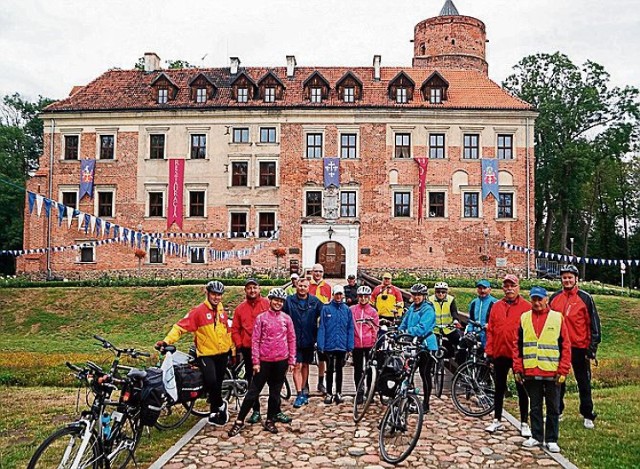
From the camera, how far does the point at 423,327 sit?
8.54 meters

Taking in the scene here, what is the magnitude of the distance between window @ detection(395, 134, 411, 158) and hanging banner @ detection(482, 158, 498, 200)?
14.1ft

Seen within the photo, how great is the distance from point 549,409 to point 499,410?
39.1 inches

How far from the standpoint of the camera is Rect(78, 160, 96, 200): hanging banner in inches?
1340

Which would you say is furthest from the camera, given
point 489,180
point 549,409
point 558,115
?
point 558,115

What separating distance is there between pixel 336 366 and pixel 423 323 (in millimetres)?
1576

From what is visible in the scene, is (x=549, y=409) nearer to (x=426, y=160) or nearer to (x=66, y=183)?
(x=426, y=160)

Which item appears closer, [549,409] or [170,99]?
[549,409]

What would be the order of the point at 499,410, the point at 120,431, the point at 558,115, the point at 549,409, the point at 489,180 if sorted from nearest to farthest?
the point at 120,431, the point at 549,409, the point at 499,410, the point at 489,180, the point at 558,115

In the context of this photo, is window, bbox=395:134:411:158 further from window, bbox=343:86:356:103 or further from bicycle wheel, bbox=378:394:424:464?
bicycle wheel, bbox=378:394:424:464

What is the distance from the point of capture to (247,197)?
110 feet

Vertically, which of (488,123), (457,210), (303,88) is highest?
(303,88)

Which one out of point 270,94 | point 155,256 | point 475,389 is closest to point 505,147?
point 270,94

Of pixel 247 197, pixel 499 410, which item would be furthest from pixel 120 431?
pixel 247 197

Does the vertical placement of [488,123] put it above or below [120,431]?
above
